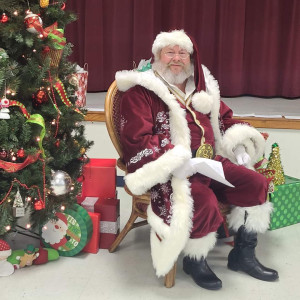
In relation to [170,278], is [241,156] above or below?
above

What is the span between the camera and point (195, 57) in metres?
2.18

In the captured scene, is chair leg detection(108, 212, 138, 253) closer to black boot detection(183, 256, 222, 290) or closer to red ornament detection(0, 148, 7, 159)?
black boot detection(183, 256, 222, 290)

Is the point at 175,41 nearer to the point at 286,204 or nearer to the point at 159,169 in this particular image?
the point at 159,169

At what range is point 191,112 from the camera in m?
2.12

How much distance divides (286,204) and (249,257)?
620 mm

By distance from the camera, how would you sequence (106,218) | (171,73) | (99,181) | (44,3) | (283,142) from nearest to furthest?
(44,3), (171,73), (106,218), (99,181), (283,142)

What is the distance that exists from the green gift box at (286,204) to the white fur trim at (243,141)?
0.31 m

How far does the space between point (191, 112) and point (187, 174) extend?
36 cm

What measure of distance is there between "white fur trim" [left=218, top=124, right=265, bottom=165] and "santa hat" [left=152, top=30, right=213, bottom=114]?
167 mm

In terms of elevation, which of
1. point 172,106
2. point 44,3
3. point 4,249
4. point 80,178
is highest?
point 44,3

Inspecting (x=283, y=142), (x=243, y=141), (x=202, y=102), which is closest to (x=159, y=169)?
(x=202, y=102)

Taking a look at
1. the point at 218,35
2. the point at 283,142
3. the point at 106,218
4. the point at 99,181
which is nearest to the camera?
the point at 106,218

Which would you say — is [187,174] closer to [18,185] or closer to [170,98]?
[170,98]

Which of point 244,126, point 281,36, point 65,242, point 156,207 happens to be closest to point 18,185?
point 65,242
